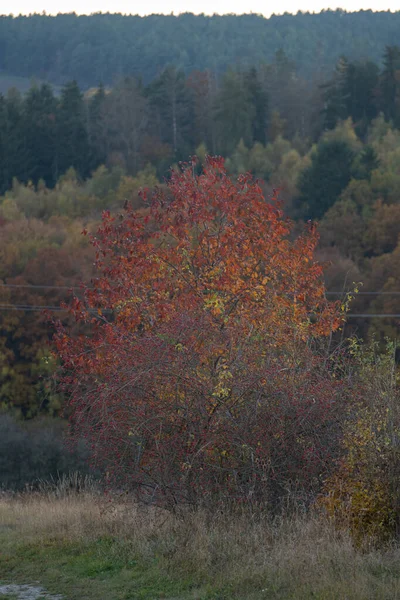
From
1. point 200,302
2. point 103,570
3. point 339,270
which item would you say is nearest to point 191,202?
point 200,302

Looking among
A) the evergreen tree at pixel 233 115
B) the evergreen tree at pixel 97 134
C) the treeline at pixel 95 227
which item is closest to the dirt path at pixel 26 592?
the treeline at pixel 95 227

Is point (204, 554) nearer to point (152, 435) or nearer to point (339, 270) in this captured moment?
point (152, 435)

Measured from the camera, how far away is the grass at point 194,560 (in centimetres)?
781

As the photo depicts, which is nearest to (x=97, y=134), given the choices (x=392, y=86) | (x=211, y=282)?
(x=392, y=86)

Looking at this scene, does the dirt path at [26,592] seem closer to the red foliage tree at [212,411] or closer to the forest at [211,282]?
the red foliage tree at [212,411]

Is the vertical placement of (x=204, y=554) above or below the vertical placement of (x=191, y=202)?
below

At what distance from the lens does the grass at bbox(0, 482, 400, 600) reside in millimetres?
7812

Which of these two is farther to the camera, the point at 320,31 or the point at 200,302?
the point at 320,31

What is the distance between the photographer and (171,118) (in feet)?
325

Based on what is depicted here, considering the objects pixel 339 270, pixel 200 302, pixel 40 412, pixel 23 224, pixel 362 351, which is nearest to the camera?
pixel 362 351

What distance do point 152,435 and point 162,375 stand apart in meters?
0.62

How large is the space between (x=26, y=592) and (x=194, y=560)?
1.50 metres

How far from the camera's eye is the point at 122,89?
101 metres

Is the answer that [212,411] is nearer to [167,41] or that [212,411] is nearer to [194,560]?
[194,560]
